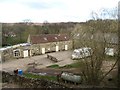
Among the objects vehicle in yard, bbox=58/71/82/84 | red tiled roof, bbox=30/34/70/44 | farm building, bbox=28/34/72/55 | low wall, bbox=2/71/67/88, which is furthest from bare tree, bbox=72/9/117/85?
red tiled roof, bbox=30/34/70/44

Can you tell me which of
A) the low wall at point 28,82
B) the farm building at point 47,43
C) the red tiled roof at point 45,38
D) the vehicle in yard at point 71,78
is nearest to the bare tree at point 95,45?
the vehicle in yard at point 71,78

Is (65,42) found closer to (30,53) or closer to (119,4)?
(30,53)

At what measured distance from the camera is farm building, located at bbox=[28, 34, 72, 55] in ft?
111

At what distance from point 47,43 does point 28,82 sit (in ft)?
58.6

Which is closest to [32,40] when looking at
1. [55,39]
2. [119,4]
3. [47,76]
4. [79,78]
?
[55,39]

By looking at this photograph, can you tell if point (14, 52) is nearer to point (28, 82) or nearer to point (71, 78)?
point (28, 82)

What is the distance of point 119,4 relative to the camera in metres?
15.2

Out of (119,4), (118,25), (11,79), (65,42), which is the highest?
(119,4)

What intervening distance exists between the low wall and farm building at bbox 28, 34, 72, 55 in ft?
43.3

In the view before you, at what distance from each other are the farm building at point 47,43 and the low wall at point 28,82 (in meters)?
13.2

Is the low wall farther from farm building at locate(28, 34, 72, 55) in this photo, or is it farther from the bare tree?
farm building at locate(28, 34, 72, 55)

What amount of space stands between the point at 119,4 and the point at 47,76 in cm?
1008

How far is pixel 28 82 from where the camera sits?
17891 mm

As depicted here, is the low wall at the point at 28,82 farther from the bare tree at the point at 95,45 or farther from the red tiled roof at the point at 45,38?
the red tiled roof at the point at 45,38
